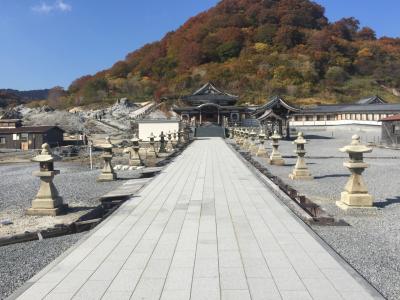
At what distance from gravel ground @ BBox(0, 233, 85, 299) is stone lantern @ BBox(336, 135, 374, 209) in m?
5.12

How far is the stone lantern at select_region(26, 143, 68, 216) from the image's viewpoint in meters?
7.88

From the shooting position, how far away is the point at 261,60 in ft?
268

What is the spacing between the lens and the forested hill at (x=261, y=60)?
74188 mm

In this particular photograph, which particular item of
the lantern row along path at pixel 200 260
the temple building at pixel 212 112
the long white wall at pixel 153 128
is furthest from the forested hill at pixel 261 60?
the lantern row along path at pixel 200 260

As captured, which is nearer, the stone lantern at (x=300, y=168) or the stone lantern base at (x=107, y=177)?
the stone lantern at (x=300, y=168)

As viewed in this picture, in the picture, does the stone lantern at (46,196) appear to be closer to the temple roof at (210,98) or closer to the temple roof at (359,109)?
the temple roof at (359,109)

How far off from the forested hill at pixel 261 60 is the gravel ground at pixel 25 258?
60004 millimetres

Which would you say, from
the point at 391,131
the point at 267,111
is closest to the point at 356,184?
the point at 391,131

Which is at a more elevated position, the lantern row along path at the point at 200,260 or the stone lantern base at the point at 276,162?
the stone lantern base at the point at 276,162

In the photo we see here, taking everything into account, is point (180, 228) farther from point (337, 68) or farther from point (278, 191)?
point (337, 68)

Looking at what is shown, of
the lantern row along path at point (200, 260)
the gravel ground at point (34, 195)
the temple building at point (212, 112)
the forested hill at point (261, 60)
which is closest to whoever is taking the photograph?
the lantern row along path at point (200, 260)

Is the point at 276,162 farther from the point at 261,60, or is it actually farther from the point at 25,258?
the point at 261,60

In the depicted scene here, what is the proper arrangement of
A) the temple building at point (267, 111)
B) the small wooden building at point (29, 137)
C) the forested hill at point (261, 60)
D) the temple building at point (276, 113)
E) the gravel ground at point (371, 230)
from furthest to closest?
the forested hill at point (261, 60) < the small wooden building at point (29, 137) < the temple building at point (267, 111) < the temple building at point (276, 113) < the gravel ground at point (371, 230)

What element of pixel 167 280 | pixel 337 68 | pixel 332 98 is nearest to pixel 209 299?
pixel 167 280
